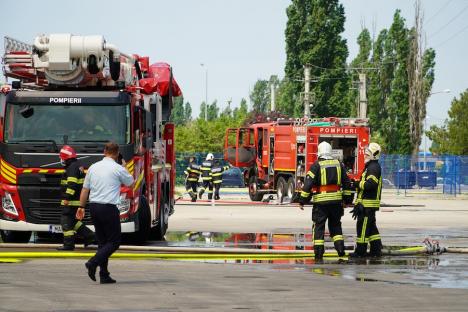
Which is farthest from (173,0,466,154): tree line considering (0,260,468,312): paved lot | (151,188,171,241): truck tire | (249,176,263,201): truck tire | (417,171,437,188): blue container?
(0,260,468,312): paved lot

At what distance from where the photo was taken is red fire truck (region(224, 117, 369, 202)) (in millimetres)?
37000

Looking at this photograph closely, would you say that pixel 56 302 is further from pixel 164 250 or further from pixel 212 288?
pixel 164 250

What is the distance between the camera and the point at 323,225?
53.0 ft

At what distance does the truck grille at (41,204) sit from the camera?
17422 mm

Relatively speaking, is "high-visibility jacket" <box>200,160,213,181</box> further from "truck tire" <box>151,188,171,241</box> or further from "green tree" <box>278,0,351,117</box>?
"green tree" <box>278,0,351,117</box>

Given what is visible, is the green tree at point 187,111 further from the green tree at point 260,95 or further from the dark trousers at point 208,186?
the dark trousers at point 208,186

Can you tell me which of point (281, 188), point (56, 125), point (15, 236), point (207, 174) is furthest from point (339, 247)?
point (207, 174)

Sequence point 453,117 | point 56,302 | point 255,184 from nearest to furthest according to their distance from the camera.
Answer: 1. point 56,302
2. point 255,184
3. point 453,117

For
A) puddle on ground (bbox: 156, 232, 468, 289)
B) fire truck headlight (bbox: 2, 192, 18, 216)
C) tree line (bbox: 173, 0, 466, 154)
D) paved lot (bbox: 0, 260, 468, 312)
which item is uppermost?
tree line (bbox: 173, 0, 466, 154)

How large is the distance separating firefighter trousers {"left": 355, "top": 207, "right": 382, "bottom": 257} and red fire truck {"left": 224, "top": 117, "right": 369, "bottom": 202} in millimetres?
19720

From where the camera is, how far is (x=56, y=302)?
10.9 m

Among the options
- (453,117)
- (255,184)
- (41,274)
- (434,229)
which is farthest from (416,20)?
(41,274)

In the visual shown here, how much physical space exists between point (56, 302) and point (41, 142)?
6.79 meters

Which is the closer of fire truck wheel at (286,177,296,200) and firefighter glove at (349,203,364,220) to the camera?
firefighter glove at (349,203,364,220)
